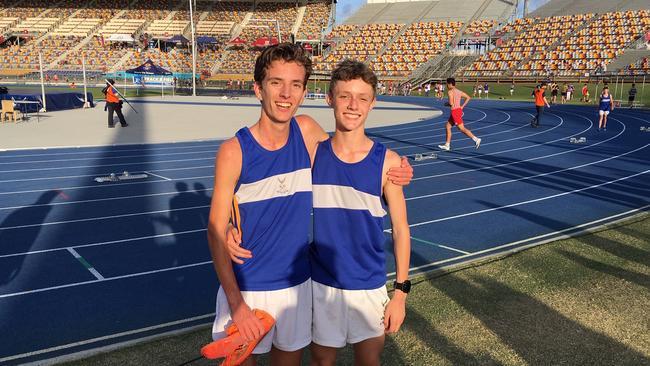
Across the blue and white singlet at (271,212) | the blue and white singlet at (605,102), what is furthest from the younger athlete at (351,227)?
the blue and white singlet at (605,102)

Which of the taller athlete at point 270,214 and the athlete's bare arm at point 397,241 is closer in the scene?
the taller athlete at point 270,214

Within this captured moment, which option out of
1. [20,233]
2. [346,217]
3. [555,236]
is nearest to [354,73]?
[346,217]

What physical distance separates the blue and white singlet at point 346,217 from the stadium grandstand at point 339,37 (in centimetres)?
4449

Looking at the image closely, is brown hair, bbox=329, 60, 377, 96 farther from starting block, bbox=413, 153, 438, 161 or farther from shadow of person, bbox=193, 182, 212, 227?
starting block, bbox=413, 153, 438, 161

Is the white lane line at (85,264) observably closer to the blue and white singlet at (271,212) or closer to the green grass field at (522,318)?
the green grass field at (522,318)

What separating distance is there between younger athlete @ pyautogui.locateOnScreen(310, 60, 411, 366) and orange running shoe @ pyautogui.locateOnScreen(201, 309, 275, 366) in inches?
16.3

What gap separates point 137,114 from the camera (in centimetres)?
2486

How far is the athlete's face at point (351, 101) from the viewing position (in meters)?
2.61

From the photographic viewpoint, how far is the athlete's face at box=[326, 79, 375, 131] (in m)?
2.61

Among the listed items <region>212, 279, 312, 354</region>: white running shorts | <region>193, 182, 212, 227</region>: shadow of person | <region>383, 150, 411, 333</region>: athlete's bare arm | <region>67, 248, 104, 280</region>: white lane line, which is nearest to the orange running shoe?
<region>212, 279, 312, 354</region>: white running shorts

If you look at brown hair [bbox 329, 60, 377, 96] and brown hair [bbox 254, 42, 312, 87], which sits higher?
brown hair [bbox 254, 42, 312, 87]

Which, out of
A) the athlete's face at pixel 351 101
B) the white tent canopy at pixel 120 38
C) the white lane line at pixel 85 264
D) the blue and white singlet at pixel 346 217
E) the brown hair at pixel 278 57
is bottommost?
the white lane line at pixel 85 264

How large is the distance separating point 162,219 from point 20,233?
5.88 ft

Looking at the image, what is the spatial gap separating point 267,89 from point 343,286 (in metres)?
1.02
